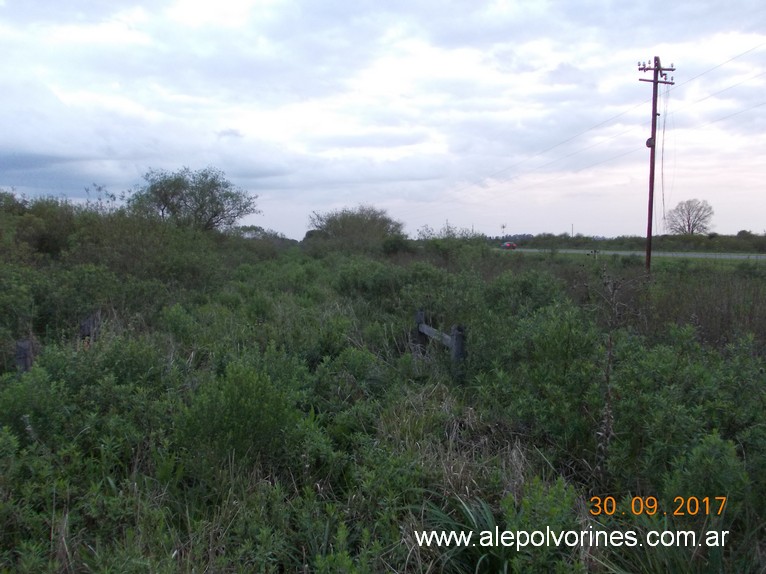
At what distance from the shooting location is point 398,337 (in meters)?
8.69

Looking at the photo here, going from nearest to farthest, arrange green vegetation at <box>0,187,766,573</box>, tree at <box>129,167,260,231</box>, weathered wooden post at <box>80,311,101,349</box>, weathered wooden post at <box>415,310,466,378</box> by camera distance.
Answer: green vegetation at <box>0,187,766,573</box> → weathered wooden post at <box>415,310,466,378</box> → weathered wooden post at <box>80,311,101,349</box> → tree at <box>129,167,260,231</box>

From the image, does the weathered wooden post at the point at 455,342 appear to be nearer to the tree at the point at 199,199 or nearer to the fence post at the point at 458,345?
the fence post at the point at 458,345

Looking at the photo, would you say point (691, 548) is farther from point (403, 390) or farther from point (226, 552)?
point (403, 390)

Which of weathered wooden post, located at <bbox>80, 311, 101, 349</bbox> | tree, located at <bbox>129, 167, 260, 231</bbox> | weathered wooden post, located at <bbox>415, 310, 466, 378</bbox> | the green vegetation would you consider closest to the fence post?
weathered wooden post, located at <bbox>415, 310, 466, 378</bbox>

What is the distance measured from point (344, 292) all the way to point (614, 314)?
9.24 meters

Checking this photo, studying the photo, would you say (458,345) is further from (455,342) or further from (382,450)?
(382,450)

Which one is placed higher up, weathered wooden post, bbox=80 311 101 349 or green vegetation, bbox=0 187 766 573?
weathered wooden post, bbox=80 311 101 349

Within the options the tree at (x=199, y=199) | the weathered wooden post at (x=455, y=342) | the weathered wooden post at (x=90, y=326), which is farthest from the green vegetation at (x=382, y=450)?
the tree at (x=199, y=199)

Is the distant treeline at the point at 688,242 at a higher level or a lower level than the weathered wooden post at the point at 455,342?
higher

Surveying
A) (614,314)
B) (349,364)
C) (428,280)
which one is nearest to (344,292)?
(428,280)

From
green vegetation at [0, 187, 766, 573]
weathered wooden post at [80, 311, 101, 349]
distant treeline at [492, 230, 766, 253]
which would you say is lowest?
green vegetation at [0, 187, 766, 573]

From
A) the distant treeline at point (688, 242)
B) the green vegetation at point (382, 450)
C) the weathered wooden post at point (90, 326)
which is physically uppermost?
the distant treeline at point (688, 242)

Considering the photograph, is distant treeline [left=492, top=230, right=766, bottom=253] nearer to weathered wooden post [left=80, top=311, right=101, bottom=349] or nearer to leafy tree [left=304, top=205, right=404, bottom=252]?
leafy tree [left=304, top=205, right=404, bottom=252]

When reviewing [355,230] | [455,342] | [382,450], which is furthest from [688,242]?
[382,450]
